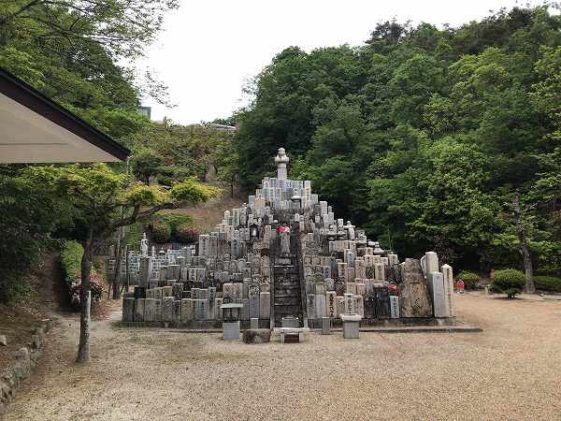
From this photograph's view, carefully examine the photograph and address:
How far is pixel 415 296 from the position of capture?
11156 mm

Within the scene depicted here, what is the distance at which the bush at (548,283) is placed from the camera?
56.6 ft

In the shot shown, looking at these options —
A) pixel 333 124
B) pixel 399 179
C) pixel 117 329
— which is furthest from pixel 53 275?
pixel 333 124

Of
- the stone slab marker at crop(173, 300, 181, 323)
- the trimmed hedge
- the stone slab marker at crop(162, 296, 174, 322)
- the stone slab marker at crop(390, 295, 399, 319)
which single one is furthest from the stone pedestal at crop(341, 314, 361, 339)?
the trimmed hedge

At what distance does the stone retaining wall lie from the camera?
538cm

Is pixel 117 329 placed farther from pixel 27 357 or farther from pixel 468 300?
pixel 468 300

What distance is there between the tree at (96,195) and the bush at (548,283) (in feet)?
49.1

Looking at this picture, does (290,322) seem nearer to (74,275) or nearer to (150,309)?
(150,309)

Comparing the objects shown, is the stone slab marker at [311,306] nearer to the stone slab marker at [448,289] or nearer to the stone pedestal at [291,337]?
the stone pedestal at [291,337]

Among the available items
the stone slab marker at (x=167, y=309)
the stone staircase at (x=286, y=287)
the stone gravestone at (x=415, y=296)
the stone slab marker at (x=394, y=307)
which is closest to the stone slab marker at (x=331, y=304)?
the stone staircase at (x=286, y=287)

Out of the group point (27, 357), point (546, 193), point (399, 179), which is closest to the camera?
point (27, 357)

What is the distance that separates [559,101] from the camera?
20.3 metres

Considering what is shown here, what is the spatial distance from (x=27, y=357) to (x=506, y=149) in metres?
22.3

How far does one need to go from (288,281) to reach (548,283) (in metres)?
11.5

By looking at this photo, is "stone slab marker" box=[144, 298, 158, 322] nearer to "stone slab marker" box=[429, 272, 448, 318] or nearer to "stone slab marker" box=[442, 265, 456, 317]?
"stone slab marker" box=[429, 272, 448, 318]
